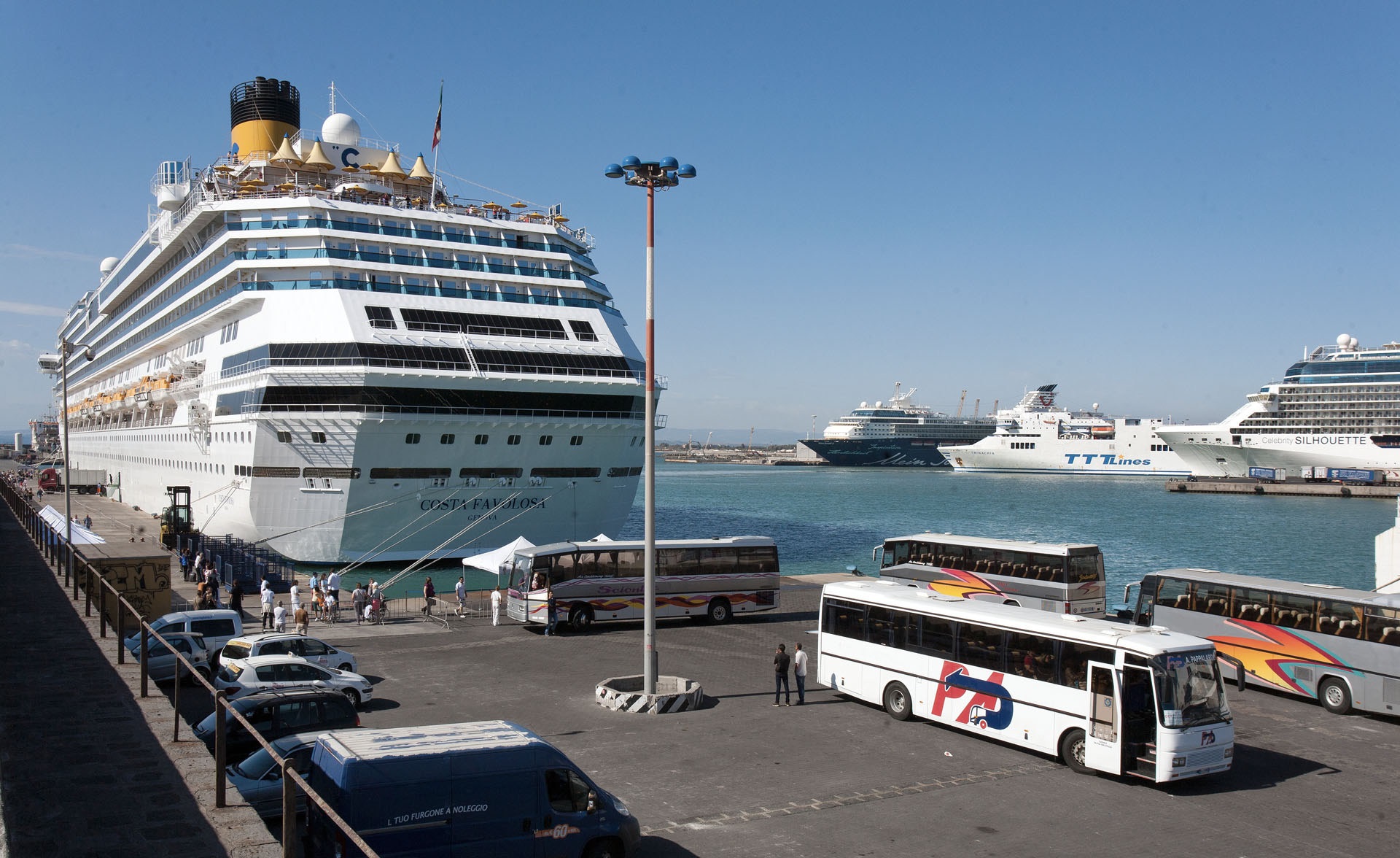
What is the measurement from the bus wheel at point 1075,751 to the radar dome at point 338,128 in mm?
43563

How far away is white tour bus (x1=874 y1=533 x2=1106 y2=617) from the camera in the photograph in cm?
2427

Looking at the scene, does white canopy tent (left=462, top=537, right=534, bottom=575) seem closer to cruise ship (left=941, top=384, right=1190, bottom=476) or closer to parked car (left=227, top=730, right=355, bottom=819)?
parked car (left=227, top=730, right=355, bottom=819)

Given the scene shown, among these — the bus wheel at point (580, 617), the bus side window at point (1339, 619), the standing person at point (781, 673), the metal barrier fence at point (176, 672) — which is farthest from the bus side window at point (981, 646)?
the bus wheel at point (580, 617)

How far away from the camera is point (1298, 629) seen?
705 inches

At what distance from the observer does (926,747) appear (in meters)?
14.7

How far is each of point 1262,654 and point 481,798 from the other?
16.2 metres

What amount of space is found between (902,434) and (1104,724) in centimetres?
17463

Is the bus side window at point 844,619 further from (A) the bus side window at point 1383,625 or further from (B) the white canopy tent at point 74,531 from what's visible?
(B) the white canopy tent at point 74,531

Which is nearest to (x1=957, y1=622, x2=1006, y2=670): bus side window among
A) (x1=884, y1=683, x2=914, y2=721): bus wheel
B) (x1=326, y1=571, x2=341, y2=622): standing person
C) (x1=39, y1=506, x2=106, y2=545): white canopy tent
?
(x1=884, y1=683, x2=914, y2=721): bus wheel

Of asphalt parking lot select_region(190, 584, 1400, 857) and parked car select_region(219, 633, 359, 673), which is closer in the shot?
asphalt parking lot select_region(190, 584, 1400, 857)

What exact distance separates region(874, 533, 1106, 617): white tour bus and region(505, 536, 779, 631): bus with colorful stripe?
13.6ft

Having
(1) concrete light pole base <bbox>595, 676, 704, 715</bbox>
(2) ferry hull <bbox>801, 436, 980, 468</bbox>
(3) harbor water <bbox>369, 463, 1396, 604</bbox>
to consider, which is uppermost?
(2) ferry hull <bbox>801, 436, 980, 468</bbox>

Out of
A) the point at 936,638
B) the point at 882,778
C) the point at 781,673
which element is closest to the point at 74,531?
the point at 781,673

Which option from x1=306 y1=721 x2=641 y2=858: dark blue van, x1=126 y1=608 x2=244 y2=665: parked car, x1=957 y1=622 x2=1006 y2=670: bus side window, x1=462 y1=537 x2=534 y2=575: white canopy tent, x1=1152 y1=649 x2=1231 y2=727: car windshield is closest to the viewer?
x1=306 y1=721 x2=641 y2=858: dark blue van
